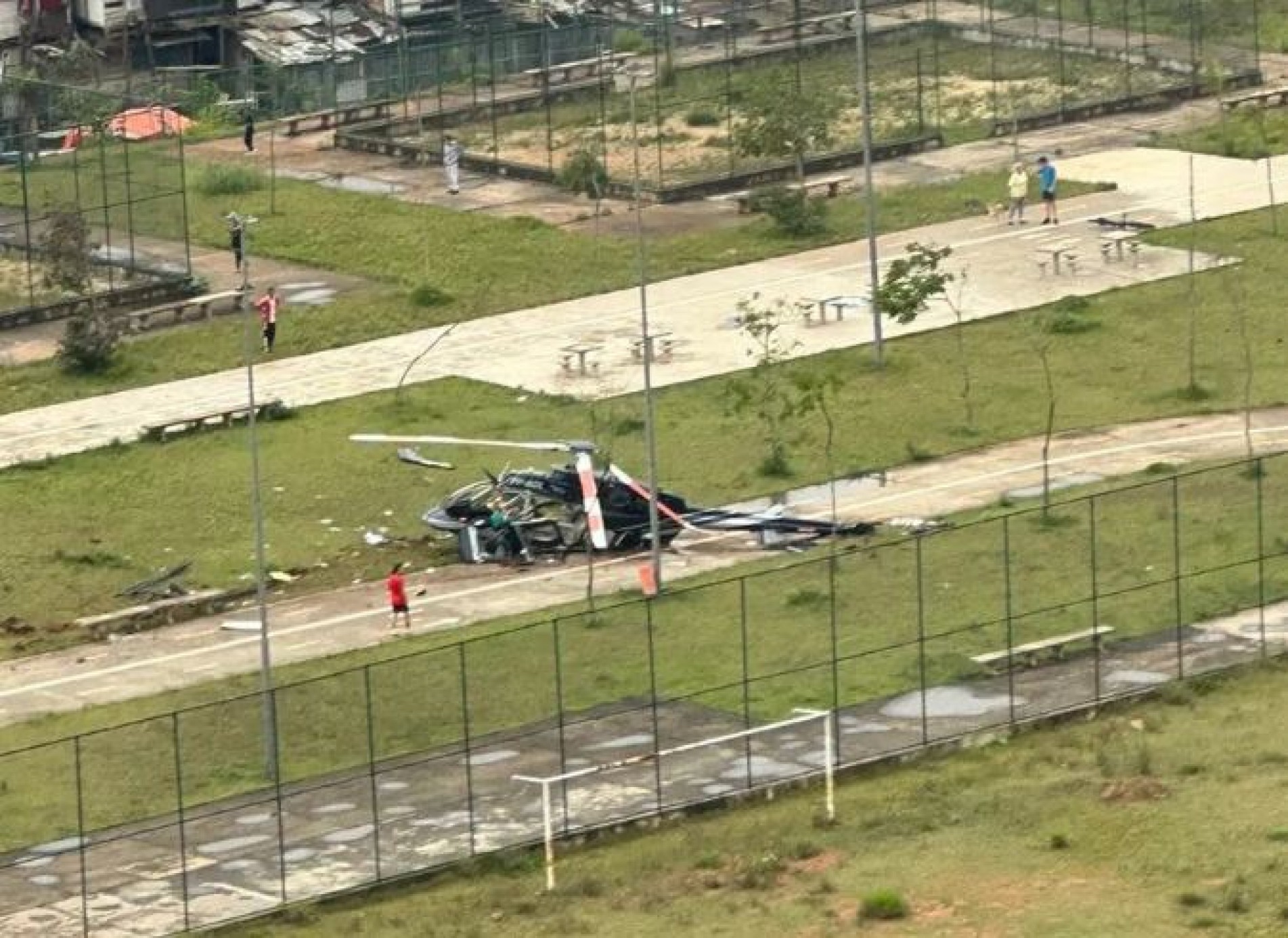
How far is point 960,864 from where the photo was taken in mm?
58344

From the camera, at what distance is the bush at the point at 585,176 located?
347ft

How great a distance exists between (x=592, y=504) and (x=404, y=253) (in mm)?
27525

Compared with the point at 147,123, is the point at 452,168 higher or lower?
lower

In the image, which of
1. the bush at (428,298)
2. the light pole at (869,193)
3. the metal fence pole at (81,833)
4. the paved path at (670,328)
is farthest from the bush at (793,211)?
the metal fence pole at (81,833)

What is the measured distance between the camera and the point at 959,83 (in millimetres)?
119125

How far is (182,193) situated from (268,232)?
168 inches

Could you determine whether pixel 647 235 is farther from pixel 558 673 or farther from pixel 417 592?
pixel 558 673

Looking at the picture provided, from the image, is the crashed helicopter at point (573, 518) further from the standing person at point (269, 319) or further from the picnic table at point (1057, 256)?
the picnic table at point (1057, 256)

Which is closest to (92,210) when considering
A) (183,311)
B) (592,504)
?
(183,311)

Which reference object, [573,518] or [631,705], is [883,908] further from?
[573,518]

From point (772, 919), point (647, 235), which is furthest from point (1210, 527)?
point (647, 235)

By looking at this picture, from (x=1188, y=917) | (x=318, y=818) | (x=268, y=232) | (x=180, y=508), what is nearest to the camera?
(x=1188, y=917)

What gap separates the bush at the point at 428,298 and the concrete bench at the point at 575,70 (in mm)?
23460

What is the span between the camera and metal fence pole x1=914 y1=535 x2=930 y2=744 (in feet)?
211
